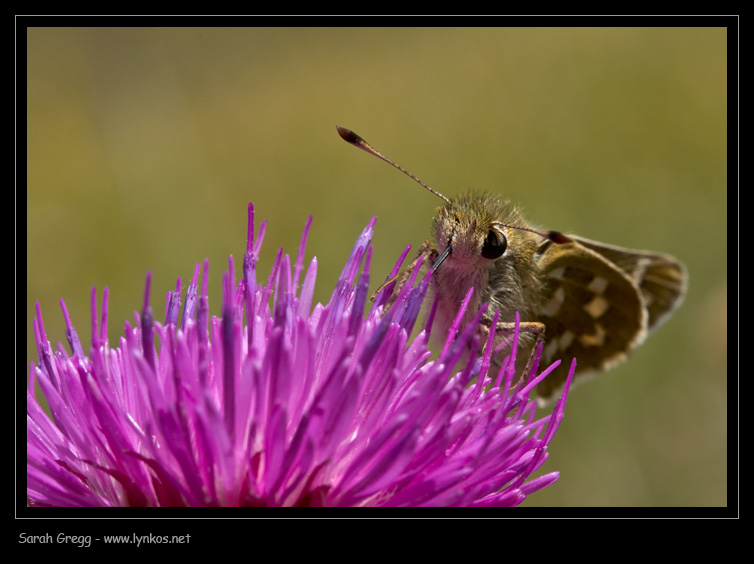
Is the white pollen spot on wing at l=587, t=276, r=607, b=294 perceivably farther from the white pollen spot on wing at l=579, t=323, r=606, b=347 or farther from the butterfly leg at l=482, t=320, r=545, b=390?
the butterfly leg at l=482, t=320, r=545, b=390

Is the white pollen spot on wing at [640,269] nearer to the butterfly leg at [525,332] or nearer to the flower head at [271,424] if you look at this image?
the butterfly leg at [525,332]

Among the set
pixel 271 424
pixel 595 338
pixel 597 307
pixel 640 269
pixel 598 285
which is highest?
pixel 640 269

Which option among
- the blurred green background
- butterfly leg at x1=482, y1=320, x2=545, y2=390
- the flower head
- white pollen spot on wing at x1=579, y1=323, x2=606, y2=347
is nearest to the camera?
the flower head

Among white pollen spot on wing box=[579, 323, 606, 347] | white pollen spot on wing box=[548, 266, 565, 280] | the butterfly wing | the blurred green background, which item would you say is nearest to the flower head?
white pollen spot on wing box=[548, 266, 565, 280]

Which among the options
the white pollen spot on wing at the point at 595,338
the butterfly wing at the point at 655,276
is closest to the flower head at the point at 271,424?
the white pollen spot on wing at the point at 595,338
